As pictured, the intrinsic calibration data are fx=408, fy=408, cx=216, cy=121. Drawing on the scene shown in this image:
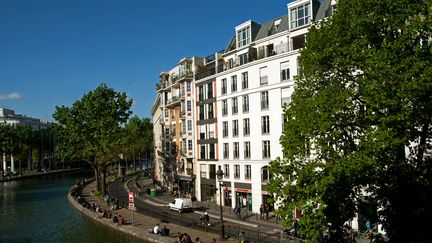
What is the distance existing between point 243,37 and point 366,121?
1341 inches

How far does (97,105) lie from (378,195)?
56.4 m

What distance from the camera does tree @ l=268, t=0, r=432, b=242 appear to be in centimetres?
1986

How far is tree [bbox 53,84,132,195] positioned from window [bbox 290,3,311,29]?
119 ft

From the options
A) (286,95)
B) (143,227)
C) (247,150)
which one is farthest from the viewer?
(247,150)

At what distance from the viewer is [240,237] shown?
104 ft

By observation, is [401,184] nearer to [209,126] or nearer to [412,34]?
[412,34]

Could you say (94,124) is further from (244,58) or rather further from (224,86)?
(244,58)

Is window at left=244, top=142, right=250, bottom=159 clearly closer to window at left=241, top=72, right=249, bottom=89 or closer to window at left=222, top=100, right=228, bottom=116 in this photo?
window at left=222, top=100, right=228, bottom=116

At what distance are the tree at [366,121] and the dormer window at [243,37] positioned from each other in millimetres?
28976

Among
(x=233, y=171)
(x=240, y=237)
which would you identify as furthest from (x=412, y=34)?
(x=233, y=171)

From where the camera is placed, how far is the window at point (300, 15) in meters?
44.1

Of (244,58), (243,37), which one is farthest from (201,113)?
(243,37)

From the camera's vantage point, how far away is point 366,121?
21016 millimetres

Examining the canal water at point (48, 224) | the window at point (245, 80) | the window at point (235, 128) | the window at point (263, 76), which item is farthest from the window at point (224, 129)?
the canal water at point (48, 224)
